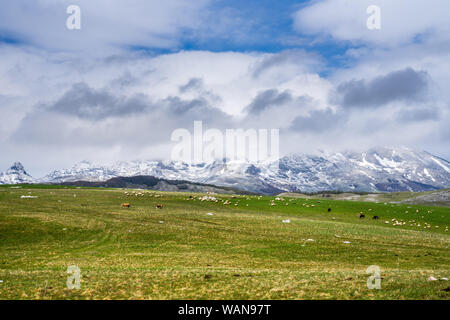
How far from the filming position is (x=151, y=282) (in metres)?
21.0

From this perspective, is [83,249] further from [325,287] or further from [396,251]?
[396,251]

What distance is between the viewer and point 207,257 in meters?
35.3

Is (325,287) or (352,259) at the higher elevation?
(325,287)

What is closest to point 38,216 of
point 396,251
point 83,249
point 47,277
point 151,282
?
point 83,249

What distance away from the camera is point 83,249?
126ft

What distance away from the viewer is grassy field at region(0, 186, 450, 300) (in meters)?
19.0

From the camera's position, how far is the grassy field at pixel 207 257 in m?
19.0
